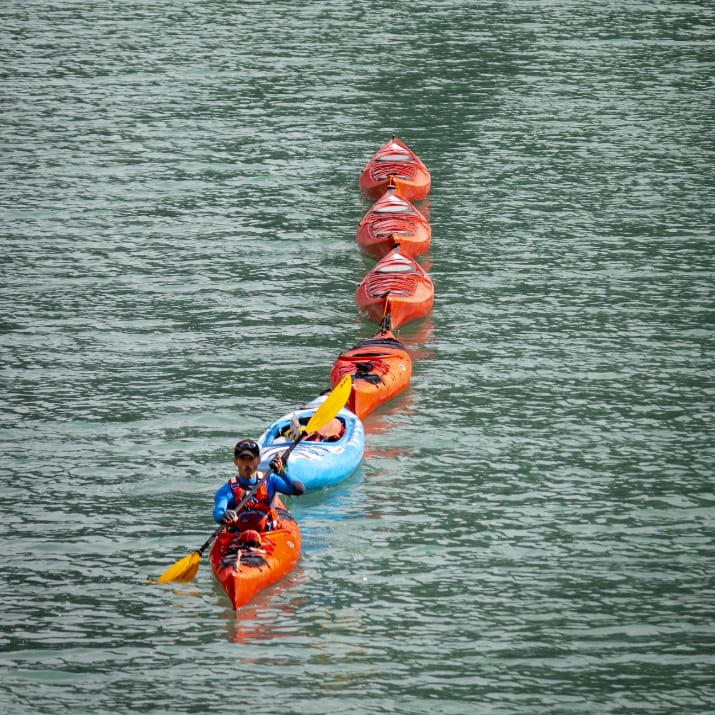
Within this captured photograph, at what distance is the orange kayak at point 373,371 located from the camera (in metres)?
24.8

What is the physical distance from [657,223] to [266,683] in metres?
19.2

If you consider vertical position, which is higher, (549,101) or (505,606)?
(505,606)

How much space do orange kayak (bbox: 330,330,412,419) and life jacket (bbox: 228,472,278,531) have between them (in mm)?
4855

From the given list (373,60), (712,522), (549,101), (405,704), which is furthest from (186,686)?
(373,60)

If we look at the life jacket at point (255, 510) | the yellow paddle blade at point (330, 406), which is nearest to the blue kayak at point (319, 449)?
the yellow paddle blade at point (330, 406)

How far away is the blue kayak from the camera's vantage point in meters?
22.2

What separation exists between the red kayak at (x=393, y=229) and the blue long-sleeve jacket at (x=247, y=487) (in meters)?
11.3

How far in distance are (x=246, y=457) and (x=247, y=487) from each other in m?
0.47

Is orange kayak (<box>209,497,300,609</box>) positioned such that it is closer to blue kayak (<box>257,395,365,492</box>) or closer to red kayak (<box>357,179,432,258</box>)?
blue kayak (<box>257,395,365,492</box>)

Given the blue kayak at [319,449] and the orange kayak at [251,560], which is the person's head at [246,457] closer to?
the orange kayak at [251,560]

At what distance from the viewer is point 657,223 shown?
33312 millimetres

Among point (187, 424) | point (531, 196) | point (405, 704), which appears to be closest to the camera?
point (405, 704)

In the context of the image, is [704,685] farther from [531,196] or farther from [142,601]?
[531,196]

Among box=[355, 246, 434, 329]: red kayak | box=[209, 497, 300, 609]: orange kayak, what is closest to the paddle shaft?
box=[209, 497, 300, 609]: orange kayak
